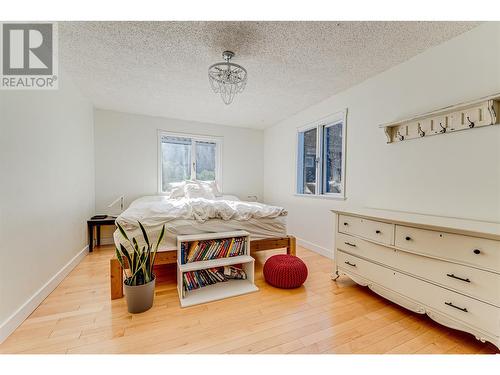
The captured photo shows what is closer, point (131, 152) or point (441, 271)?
point (441, 271)

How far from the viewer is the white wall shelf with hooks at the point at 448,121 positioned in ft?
4.69

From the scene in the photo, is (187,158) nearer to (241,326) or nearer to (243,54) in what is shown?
(243,54)

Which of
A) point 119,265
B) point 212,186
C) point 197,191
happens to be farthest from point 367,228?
point 212,186

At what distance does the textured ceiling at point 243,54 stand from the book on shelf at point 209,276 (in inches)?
78.2

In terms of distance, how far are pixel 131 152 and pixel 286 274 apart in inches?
127

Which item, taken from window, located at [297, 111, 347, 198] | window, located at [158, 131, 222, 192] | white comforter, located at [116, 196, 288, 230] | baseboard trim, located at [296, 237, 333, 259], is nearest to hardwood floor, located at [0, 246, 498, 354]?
white comforter, located at [116, 196, 288, 230]

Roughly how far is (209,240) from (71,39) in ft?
6.69

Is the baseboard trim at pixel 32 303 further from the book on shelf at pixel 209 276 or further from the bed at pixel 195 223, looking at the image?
the book on shelf at pixel 209 276

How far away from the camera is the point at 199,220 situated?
2010mm

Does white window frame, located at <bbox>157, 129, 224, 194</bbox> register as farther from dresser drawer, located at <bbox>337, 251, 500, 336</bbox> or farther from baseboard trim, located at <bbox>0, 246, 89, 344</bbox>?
dresser drawer, located at <bbox>337, 251, 500, 336</bbox>

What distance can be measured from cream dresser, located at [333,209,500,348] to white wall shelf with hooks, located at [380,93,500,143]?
73 cm

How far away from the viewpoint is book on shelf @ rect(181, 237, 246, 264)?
74.2 inches

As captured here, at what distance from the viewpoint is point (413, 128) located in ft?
6.30
